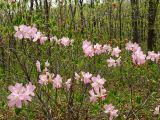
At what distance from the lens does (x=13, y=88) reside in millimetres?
3510

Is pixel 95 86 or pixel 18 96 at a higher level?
pixel 95 86

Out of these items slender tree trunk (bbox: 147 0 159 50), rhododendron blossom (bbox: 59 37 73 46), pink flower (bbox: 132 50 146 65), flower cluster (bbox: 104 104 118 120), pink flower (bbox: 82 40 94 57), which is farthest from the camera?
slender tree trunk (bbox: 147 0 159 50)

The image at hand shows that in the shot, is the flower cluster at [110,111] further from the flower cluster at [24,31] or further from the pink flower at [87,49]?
the flower cluster at [24,31]

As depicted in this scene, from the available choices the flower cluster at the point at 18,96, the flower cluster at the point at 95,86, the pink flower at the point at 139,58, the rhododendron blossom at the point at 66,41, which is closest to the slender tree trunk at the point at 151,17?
the rhododendron blossom at the point at 66,41

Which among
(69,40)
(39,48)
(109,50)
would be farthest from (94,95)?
(109,50)

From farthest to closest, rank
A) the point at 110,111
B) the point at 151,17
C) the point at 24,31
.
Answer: the point at 151,17
the point at 110,111
the point at 24,31

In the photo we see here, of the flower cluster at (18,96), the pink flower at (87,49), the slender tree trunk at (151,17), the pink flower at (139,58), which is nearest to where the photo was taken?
the flower cluster at (18,96)

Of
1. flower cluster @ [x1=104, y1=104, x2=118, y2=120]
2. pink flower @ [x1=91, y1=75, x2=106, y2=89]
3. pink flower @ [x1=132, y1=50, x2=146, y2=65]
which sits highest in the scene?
pink flower @ [x1=132, y1=50, x2=146, y2=65]

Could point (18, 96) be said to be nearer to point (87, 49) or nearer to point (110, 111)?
point (110, 111)

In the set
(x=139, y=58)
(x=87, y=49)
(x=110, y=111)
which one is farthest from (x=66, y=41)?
(x=110, y=111)

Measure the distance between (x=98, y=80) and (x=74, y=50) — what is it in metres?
2.47

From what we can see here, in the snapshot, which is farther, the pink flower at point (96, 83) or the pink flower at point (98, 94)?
the pink flower at point (96, 83)

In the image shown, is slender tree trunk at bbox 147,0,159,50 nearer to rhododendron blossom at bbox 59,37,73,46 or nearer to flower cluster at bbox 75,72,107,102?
rhododendron blossom at bbox 59,37,73,46

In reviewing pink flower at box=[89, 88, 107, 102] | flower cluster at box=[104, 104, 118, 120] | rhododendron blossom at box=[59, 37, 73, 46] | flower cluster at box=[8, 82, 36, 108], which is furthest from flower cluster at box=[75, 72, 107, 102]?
rhododendron blossom at box=[59, 37, 73, 46]
